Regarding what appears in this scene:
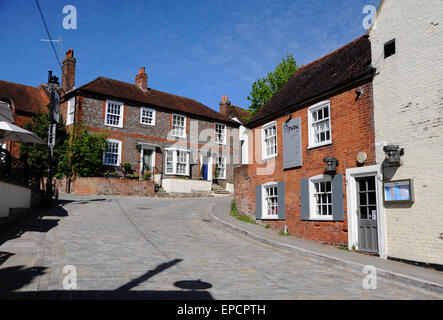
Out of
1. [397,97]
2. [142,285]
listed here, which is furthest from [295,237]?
[142,285]

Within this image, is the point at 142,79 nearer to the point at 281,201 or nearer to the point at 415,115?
the point at 281,201

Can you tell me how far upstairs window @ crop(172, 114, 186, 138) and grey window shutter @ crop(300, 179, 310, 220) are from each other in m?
18.9

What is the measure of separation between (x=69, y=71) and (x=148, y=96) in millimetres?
6353

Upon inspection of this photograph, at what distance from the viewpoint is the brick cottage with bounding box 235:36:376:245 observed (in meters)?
11.8

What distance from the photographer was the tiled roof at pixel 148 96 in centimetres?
2766

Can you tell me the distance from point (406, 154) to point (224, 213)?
9.89 meters

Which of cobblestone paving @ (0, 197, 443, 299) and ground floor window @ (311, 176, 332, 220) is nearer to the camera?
cobblestone paving @ (0, 197, 443, 299)

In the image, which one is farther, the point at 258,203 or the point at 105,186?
the point at 105,186

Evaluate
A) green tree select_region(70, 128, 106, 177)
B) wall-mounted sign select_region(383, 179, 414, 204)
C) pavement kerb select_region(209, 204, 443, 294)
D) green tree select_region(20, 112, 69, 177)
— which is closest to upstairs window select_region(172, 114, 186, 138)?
green tree select_region(70, 128, 106, 177)

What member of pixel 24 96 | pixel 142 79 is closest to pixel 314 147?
pixel 142 79

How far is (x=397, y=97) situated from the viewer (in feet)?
34.8

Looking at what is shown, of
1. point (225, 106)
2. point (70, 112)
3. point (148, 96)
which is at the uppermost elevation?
point (225, 106)

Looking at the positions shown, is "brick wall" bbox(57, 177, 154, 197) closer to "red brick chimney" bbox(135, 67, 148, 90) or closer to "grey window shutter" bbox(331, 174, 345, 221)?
"red brick chimney" bbox(135, 67, 148, 90)

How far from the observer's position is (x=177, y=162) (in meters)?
30.4
